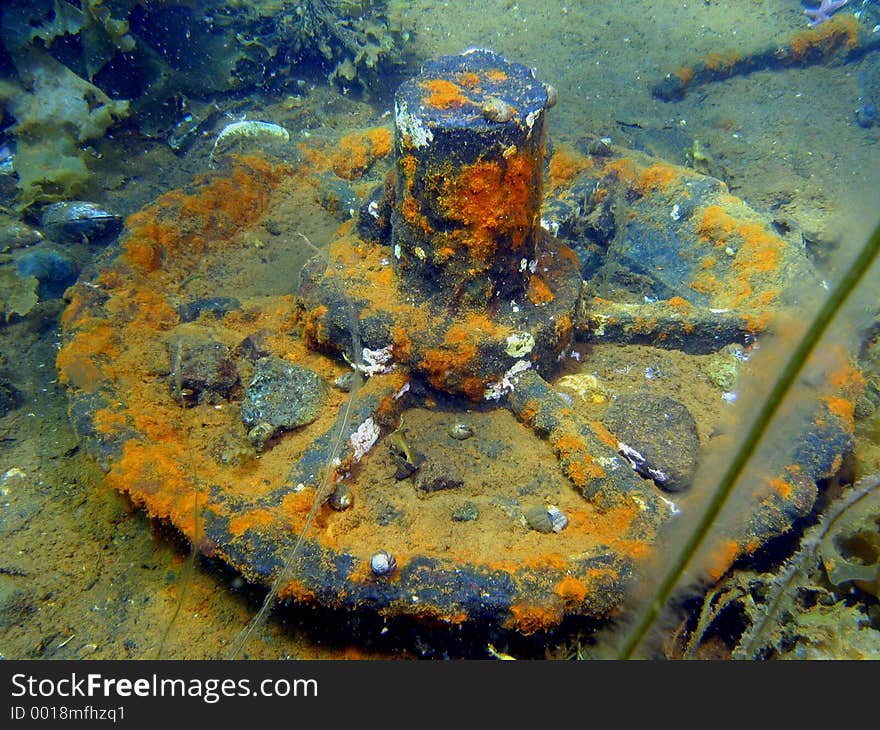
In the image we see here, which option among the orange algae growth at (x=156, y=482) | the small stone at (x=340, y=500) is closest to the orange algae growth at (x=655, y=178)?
the small stone at (x=340, y=500)

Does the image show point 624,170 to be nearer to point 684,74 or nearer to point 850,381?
point 850,381

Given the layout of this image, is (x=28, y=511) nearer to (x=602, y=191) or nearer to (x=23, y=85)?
(x=602, y=191)

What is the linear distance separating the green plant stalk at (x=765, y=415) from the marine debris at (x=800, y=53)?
856 centimetres

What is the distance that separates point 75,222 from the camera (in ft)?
18.0

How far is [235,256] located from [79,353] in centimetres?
165

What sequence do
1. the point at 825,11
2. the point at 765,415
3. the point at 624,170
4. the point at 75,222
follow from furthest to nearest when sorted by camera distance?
the point at 825,11, the point at 75,222, the point at 624,170, the point at 765,415

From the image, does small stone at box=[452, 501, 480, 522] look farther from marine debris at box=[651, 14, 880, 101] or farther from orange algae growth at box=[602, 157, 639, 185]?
marine debris at box=[651, 14, 880, 101]

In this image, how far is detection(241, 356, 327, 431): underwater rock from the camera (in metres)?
3.39

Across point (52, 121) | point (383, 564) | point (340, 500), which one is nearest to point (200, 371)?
point (340, 500)

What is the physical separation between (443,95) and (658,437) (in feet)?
8.05

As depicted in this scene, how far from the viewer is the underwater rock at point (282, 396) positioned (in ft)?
11.1

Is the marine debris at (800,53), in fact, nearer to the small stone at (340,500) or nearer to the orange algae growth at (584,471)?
the orange algae growth at (584,471)

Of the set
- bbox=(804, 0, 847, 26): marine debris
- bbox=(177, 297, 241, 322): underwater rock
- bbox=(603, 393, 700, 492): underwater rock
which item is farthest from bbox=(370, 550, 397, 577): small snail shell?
bbox=(804, 0, 847, 26): marine debris

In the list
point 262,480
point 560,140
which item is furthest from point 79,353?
point 560,140
